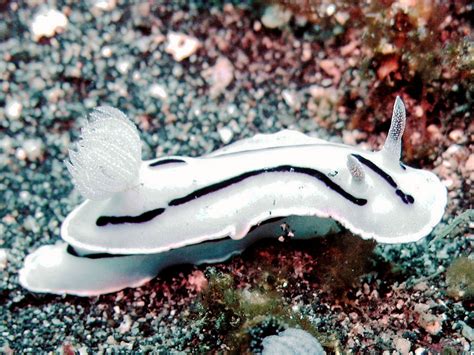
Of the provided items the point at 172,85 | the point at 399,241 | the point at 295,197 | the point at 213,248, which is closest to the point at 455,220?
the point at 399,241

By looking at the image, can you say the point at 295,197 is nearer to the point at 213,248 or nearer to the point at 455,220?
the point at 213,248

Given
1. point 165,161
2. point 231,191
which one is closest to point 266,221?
point 231,191

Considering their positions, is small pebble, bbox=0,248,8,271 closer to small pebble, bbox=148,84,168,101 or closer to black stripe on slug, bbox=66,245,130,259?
black stripe on slug, bbox=66,245,130,259

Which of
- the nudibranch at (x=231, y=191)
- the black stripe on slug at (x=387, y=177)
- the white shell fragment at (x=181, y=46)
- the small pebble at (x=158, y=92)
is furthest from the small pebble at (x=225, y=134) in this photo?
the black stripe on slug at (x=387, y=177)

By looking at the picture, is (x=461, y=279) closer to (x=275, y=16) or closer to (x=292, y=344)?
(x=292, y=344)

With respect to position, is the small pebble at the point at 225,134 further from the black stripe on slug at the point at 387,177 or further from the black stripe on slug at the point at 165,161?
the black stripe on slug at the point at 387,177

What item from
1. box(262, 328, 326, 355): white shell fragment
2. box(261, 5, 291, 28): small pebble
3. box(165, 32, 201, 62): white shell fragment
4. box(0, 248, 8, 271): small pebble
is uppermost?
box(261, 5, 291, 28): small pebble

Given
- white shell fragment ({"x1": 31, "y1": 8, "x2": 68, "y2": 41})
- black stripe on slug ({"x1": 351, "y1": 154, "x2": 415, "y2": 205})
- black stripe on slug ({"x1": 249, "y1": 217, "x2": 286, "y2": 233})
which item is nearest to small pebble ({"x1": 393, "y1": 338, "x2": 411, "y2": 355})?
black stripe on slug ({"x1": 351, "y1": 154, "x2": 415, "y2": 205})
